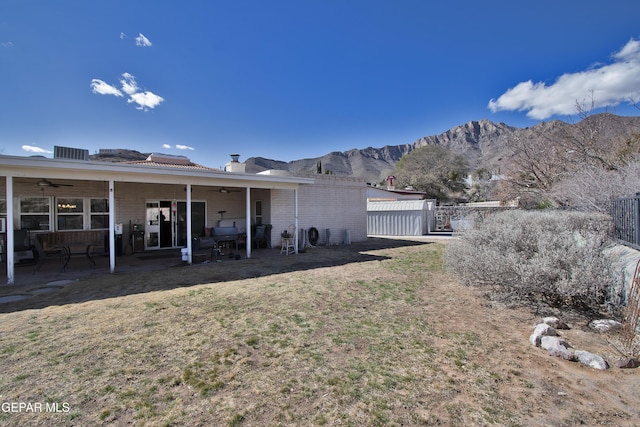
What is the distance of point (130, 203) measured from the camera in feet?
37.6

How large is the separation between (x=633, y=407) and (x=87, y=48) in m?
18.9

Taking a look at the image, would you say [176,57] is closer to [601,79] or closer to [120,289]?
[120,289]

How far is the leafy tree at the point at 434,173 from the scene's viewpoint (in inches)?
1515

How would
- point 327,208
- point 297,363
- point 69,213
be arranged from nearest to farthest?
1. point 297,363
2. point 69,213
3. point 327,208

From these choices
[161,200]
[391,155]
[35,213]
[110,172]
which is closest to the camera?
[110,172]

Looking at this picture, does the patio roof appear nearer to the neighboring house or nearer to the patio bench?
the neighboring house

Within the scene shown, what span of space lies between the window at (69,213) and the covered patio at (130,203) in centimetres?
3

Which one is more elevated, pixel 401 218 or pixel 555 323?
pixel 401 218

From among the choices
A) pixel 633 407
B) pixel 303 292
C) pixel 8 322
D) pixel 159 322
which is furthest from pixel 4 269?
pixel 633 407

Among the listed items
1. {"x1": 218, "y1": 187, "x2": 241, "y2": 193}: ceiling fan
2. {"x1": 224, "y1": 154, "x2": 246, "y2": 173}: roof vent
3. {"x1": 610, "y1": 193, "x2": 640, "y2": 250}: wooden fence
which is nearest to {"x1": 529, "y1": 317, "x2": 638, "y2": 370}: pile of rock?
{"x1": 610, "y1": 193, "x2": 640, "y2": 250}: wooden fence

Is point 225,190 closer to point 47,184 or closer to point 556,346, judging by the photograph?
point 47,184

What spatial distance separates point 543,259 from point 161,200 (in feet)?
41.2

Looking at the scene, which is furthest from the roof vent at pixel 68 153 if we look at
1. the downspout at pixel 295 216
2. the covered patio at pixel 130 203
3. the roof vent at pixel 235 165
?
the downspout at pixel 295 216

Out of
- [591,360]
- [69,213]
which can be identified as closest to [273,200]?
[69,213]
